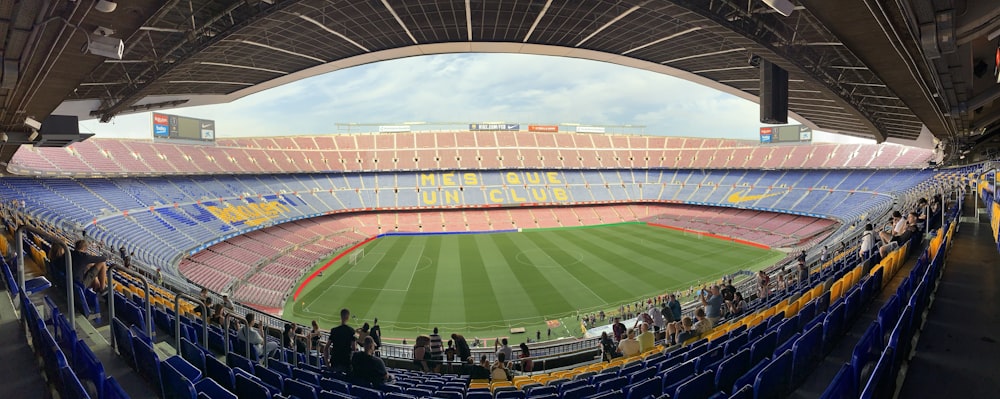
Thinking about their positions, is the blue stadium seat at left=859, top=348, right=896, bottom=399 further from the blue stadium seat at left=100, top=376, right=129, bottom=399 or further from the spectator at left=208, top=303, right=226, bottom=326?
the spectator at left=208, top=303, right=226, bottom=326

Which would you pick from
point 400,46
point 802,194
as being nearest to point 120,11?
point 400,46

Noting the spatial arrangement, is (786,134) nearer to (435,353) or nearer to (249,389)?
(435,353)

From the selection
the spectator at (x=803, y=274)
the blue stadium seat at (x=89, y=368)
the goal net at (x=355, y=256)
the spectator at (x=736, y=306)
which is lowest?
the goal net at (x=355, y=256)

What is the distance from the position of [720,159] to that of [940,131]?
3963 centimetres

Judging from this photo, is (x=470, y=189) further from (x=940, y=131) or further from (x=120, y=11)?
(x=120, y=11)

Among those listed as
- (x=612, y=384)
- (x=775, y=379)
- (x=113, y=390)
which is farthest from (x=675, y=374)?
(x=113, y=390)

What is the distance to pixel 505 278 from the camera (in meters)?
27.4

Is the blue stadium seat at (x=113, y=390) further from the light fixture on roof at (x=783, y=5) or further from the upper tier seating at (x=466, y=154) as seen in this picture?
the upper tier seating at (x=466, y=154)

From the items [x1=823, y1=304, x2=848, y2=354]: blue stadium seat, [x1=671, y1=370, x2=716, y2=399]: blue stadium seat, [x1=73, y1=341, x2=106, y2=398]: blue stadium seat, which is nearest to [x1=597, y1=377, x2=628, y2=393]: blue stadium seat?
A: [x1=671, y1=370, x2=716, y2=399]: blue stadium seat

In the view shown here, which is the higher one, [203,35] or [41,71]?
[203,35]

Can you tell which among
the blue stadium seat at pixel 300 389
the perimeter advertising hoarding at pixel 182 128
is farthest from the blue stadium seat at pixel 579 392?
the perimeter advertising hoarding at pixel 182 128

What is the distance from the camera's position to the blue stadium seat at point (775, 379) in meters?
4.03

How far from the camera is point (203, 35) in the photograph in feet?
38.6

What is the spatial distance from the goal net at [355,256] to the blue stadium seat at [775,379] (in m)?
29.7
